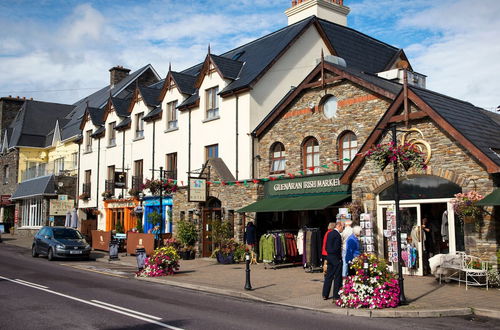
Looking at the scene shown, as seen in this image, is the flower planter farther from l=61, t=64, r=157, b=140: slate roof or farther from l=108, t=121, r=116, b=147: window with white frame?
l=61, t=64, r=157, b=140: slate roof

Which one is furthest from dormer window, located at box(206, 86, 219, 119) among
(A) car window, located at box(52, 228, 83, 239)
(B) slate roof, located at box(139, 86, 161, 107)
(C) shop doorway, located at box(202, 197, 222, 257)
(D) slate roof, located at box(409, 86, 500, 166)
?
(D) slate roof, located at box(409, 86, 500, 166)

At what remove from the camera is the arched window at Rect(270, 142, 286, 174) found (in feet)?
73.3

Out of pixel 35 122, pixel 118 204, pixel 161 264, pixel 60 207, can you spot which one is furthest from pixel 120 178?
pixel 35 122

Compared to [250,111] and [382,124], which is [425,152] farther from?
[250,111]

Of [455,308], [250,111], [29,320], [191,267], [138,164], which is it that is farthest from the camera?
[138,164]

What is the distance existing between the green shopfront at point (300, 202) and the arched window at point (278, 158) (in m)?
1.19

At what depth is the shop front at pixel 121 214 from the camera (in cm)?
3120

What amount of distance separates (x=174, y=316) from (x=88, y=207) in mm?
29008

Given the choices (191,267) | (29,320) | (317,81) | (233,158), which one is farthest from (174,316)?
(233,158)

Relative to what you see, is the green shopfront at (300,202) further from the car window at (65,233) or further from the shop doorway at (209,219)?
the car window at (65,233)

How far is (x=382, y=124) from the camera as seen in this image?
15961 mm

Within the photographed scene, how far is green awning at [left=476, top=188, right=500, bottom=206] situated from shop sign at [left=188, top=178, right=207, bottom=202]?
12751mm

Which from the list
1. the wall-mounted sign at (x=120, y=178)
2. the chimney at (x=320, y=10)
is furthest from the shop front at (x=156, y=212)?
the chimney at (x=320, y=10)

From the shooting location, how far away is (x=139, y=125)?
1259 inches
